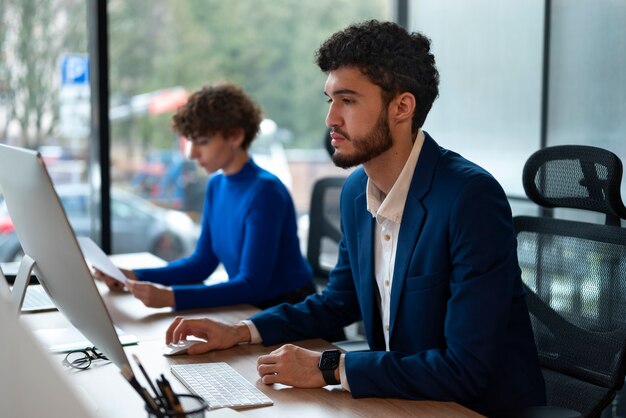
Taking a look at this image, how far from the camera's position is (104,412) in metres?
1.36

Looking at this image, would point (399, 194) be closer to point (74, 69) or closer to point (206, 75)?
point (74, 69)

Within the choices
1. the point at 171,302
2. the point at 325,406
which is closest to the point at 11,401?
the point at 325,406

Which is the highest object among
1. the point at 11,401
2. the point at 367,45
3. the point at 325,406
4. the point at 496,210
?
the point at 367,45

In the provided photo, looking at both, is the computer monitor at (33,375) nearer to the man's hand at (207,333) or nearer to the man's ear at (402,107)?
the man's hand at (207,333)

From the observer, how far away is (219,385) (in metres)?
1.51

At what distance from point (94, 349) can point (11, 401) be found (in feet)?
3.10

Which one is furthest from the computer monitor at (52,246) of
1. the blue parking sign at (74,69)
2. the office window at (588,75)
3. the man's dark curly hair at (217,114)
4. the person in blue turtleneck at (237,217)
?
the blue parking sign at (74,69)

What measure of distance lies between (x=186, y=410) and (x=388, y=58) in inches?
33.8

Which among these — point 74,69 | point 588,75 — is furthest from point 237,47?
point 588,75

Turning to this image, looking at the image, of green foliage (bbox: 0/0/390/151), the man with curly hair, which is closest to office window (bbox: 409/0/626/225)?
the man with curly hair

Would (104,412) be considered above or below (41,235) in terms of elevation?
below

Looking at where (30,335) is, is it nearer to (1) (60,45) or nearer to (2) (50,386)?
(2) (50,386)

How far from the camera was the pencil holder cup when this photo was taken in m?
1.13

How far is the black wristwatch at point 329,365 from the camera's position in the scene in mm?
1500
